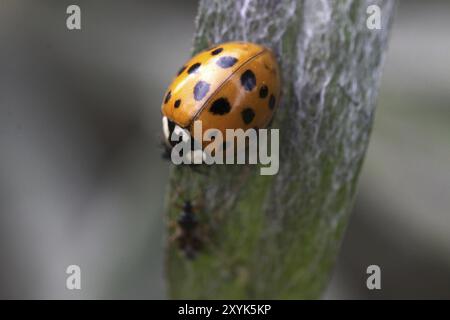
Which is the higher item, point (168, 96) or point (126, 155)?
point (168, 96)

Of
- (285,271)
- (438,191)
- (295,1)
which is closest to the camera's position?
(295,1)

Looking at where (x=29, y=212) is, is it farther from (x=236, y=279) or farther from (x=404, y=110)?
(x=404, y=110)

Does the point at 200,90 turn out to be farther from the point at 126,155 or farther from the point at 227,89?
the point at 126,155

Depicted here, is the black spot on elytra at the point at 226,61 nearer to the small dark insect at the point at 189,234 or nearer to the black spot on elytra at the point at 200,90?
the black spot on elytra at the point at 200,90

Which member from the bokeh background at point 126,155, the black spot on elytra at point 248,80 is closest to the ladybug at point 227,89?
the black spot on elytra at point 248,80

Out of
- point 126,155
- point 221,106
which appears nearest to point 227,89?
point 221,106

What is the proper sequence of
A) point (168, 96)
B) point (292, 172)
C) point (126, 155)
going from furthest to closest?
point (126, 155) → point (168, 96) → point (292, 172)

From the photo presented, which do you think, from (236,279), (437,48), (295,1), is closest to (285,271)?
(236,279)
